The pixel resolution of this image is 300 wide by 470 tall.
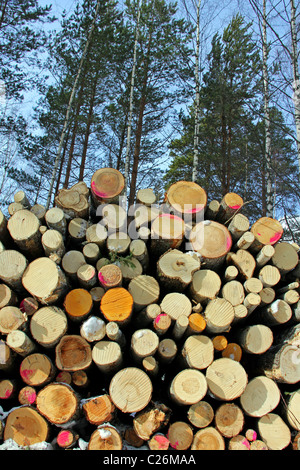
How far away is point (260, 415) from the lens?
2.32m

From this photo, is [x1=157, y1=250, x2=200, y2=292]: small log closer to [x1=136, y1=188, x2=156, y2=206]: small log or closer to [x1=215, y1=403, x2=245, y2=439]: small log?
[x1=136, y1=188, x2=156, y2=206]: small log

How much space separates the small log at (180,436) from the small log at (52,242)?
1.67 m

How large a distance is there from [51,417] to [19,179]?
1110 cm

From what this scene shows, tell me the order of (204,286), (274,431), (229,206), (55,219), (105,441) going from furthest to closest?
(229,206) < (55,219) < (204,286) < (274,431) < (105,441)

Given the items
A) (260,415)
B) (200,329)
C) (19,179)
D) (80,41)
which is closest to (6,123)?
(19,179)

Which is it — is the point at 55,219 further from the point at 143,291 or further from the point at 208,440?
the point at 208,440

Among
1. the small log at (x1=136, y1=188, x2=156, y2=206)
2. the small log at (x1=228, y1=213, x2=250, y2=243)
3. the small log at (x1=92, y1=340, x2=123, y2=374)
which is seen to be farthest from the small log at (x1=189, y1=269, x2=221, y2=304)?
the small log at (x1=136, y1=188, x2=156, y2=206)

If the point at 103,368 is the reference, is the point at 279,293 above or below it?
above

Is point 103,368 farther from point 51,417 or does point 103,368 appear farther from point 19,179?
point 19,179

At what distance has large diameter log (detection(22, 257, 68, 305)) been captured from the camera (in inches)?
96.7

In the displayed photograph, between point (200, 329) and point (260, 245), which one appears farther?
point (260, 245)

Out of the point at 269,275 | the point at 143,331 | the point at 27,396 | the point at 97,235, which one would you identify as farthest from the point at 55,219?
the point at 269,275

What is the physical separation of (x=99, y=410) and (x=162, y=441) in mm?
515

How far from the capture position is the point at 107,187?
124 inches
